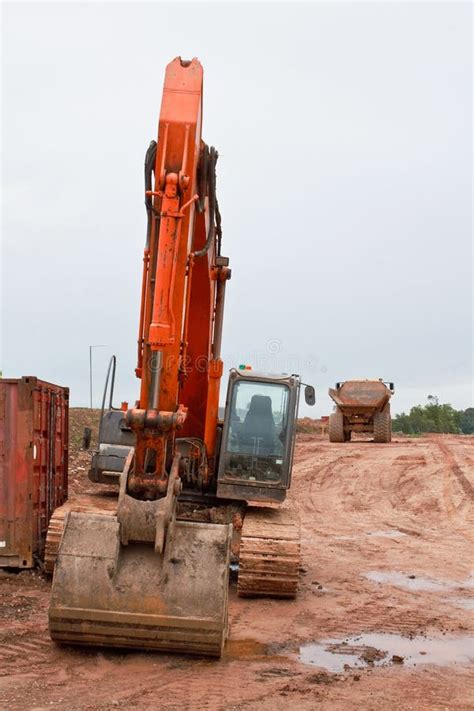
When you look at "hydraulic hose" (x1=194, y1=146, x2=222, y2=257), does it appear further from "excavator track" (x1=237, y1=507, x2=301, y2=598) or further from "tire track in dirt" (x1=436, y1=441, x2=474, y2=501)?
"tire track in dirt" (x1=436, y1=441, x2=474, y2=501)

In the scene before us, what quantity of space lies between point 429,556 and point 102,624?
7876mm

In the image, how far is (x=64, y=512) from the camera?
999 centimetres

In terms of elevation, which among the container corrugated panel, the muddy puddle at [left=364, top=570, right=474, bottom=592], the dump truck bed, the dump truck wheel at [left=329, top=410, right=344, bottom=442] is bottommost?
the muddy puddle at [left=364, top=570, right=474, bottom=592]

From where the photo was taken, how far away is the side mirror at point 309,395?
10.3m

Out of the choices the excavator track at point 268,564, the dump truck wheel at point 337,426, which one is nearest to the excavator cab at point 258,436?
the excavator track at point 268,564

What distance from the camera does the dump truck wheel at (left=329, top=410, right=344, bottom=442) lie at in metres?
32.4

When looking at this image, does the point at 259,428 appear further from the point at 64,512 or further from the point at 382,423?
the point at 382,423

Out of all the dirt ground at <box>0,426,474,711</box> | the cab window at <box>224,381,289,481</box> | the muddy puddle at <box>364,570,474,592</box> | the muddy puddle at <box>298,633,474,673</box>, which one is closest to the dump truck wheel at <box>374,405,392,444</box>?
the dirt ground at <box>0,426,474,711</box>

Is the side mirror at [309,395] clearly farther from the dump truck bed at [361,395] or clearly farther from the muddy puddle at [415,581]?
the dump truck bed at [361,395]

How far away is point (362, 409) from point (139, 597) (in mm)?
25278

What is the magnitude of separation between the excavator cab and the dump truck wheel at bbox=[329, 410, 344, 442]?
71.5 feet

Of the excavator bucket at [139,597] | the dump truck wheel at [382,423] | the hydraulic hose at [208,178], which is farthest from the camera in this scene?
the dump truck wheel at [382,423]

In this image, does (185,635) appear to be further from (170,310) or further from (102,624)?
(170,310)

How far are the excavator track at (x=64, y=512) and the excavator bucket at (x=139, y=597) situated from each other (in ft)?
6.45
